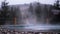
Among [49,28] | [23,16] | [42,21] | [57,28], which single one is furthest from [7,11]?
[57,28]

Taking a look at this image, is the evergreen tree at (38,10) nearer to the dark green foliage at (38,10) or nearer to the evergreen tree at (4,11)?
the dark green foliage at (38,10)

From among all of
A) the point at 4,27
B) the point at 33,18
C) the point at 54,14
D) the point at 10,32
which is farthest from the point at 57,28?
the point at 4,27

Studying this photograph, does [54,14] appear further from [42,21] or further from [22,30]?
[22,30]

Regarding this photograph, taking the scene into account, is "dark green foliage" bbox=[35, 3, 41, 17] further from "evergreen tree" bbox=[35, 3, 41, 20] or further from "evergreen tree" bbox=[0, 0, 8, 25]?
"evergreen tree" bbox=[0, 0, 8, 25]

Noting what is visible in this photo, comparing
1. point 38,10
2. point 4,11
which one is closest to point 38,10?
point 38,10

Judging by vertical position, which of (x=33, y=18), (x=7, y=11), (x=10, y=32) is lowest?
(x=10, y=32)

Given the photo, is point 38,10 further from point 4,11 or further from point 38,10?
point 4,11

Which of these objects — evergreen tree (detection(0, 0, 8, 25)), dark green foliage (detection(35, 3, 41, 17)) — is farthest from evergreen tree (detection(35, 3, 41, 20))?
evergreen tree (detection(0, 0, 8, 25))

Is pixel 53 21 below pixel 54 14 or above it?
below

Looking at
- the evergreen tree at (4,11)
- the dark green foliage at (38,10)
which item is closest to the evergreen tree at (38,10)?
the dark green foliage at (38,10)

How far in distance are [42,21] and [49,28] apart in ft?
0.63

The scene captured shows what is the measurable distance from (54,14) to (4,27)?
1007mm

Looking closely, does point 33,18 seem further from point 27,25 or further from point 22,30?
point 22,30

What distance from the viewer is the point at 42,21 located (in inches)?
69.4
